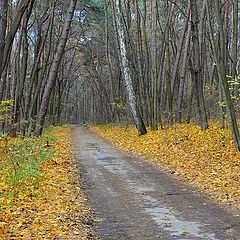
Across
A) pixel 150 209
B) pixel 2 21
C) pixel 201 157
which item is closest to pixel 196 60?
pixel 201 157

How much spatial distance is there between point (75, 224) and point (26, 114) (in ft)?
55.3

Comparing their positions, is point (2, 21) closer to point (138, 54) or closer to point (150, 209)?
point (150, 209)

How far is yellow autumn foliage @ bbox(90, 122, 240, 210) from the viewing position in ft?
30.5

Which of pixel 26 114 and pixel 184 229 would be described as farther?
pixel 26 114

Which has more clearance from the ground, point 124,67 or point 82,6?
point 82,6

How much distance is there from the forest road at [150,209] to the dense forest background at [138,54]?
3.82 meters

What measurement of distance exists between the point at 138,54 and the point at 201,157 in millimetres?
→ 11836

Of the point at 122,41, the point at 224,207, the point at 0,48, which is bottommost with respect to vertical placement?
the point at 224,207

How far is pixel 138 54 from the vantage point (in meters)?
23.9

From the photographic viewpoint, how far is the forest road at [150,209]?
238 inches

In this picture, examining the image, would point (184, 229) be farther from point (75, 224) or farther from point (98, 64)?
point (98, 64)

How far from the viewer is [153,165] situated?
13.2 metres

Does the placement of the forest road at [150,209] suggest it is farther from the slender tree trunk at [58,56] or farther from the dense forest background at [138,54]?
the slender tree trunk at [58,56]

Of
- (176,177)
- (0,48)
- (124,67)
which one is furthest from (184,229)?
(124,67)
